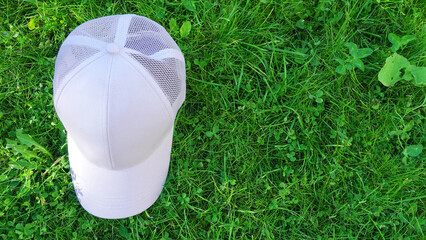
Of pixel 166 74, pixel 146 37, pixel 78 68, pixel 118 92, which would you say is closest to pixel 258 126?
pixel 166 74

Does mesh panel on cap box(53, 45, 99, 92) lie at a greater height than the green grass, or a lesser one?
greater

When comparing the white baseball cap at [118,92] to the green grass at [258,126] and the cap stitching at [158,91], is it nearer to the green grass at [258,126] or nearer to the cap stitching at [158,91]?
the cap stitching at [158,91]

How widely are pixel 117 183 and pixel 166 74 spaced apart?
73 centimetres

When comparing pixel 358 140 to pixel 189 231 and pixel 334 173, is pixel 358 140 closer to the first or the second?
pixel 334 173

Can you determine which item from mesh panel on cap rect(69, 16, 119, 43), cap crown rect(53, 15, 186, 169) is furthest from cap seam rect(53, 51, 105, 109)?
mesh panel on cap rect(69, 16, 119, 43)

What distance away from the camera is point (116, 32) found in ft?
5.84

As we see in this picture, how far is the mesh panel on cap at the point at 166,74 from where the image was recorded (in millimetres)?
1733

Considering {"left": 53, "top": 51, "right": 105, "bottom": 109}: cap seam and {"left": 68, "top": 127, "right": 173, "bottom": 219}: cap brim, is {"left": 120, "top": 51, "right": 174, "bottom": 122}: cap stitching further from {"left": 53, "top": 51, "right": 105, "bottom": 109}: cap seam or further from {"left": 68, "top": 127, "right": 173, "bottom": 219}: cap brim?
{"left": 68, "top": 127, "right": 173, "bottom": 219}: cap brim

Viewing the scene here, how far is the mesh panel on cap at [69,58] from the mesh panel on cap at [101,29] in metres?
0.09

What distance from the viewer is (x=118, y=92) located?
1.64m

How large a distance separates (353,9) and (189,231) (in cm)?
213

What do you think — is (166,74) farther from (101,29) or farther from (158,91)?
(101,29)

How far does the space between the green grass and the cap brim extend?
365 millimetres

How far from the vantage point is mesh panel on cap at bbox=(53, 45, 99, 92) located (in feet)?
5.65
